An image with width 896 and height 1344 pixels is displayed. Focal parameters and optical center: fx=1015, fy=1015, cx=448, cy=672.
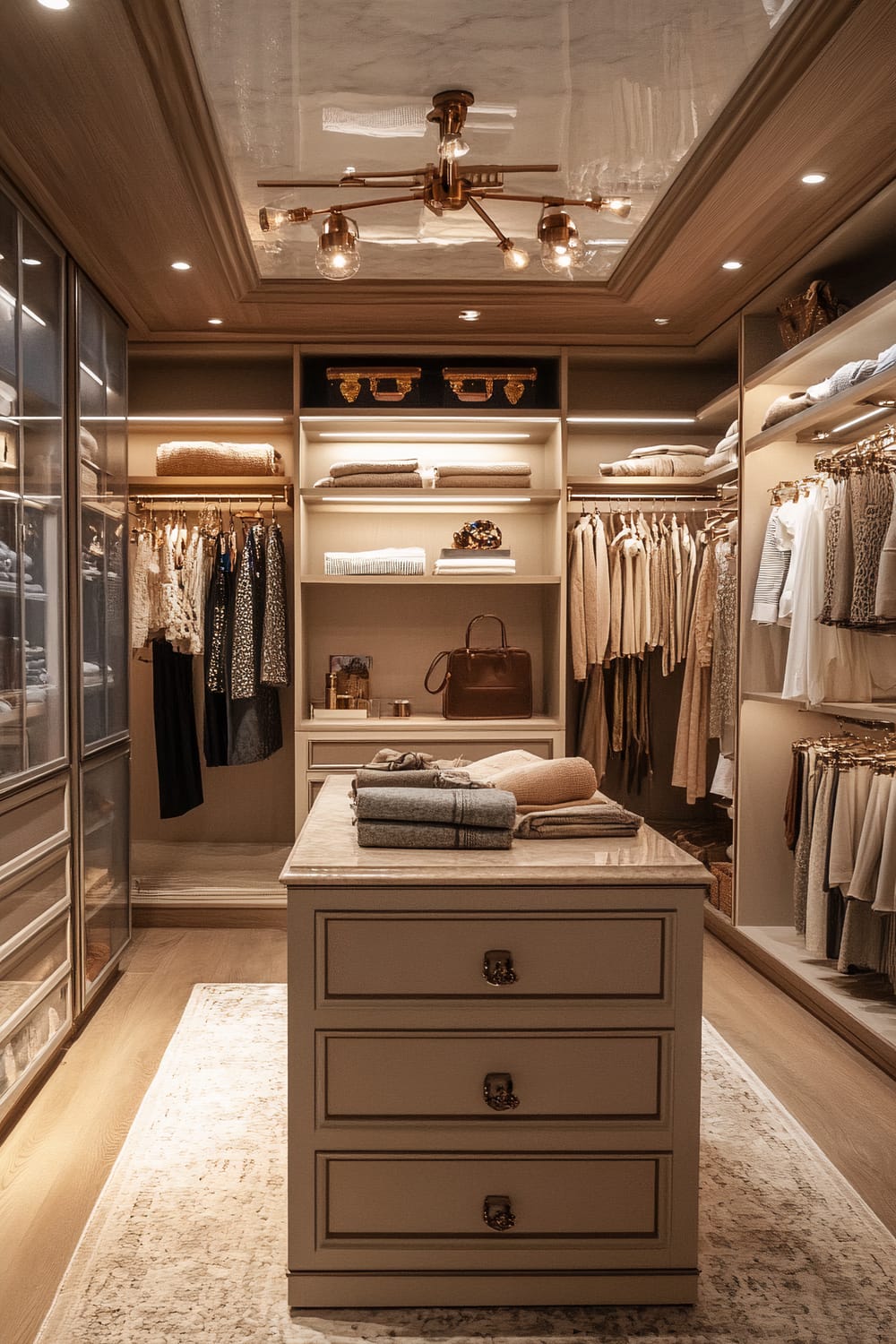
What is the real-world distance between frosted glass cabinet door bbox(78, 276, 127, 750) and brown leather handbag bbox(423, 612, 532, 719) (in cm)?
147

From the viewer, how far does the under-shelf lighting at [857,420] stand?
3549mm

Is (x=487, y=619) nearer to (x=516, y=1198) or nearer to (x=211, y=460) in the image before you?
(x=211, y=460)

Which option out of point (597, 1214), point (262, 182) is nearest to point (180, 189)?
point (262, 182)

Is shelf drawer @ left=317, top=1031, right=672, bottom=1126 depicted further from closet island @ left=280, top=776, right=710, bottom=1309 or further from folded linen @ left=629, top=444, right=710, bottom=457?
folded linen @ left=629, top=444, right=710, bottom=457

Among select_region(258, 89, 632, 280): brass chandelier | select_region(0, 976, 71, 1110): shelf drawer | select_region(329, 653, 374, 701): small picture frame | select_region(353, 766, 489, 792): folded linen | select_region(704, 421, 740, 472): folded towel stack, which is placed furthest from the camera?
select_region(329, 653, 374, 701): small picture frame

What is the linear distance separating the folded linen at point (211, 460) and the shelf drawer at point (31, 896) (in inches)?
83.6

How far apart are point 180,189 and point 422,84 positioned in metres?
0.81

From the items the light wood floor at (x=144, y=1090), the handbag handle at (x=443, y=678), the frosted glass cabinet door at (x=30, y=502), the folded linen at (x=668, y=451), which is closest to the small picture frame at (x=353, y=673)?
the handbag handle at (x=443, y=678)

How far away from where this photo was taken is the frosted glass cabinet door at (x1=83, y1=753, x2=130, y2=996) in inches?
141

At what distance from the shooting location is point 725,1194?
240cm

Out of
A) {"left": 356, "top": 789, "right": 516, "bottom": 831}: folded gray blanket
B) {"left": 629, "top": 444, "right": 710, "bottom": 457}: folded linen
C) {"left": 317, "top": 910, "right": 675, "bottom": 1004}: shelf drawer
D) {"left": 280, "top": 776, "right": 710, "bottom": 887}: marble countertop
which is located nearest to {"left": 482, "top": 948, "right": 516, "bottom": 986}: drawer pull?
{"left": 317, "top": 910, "right": 675, "bottom": 1004}: shelf drawer

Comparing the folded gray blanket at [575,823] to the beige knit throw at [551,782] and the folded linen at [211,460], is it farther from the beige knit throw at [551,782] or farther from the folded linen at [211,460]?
the folded linen at [211,460]

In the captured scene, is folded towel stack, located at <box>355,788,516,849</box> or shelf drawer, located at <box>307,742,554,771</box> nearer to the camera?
folded towel stack, located at <box>355,788,516,849</box>

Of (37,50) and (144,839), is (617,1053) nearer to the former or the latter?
(37,50)
